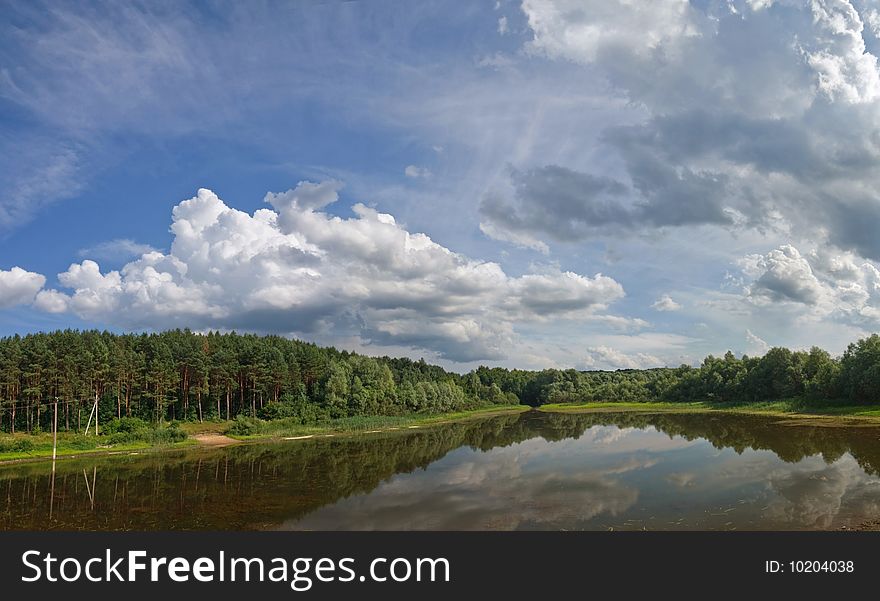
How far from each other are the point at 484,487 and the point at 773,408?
83.8 m

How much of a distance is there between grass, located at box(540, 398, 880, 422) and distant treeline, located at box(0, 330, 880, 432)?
107 inches

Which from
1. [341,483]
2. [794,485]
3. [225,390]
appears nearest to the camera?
[794,485]

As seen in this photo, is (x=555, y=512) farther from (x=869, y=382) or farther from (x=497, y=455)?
(x=869, y=382)

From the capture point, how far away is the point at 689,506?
25656 millimetres

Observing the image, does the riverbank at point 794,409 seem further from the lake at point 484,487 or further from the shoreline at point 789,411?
the lake at point 484,487

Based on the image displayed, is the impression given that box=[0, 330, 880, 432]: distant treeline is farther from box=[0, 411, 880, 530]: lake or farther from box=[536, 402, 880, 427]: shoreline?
box=[0, 411, 880, 530]: lake

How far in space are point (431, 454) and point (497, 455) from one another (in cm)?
749

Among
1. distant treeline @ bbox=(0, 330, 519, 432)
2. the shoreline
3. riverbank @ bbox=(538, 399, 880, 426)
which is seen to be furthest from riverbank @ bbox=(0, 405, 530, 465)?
riverbank @ bbox=(538, 399, 880, 426)

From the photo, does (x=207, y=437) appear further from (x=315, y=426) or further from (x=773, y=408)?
(x=773, y=408)

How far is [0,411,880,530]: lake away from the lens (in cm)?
2497

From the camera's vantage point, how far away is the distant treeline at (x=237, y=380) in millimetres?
73312

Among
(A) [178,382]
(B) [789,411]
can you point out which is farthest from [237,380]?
(B) [789,411]

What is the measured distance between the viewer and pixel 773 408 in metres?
94.8

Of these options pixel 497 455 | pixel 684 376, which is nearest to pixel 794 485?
pixel 497 455
